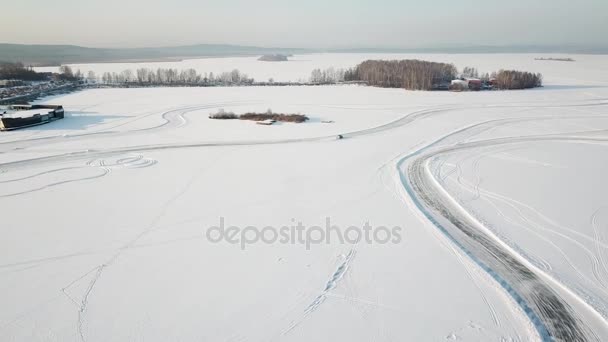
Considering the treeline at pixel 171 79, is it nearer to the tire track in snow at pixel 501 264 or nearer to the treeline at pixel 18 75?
the treeline at pixel 18 75

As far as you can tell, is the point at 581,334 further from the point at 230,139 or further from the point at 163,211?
the point at 230,139

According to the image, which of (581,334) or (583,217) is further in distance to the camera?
(583,217)

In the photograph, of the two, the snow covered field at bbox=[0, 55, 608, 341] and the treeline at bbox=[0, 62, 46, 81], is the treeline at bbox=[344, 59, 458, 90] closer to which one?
the snow covered field at bbox=[0, 55, 608, 341]

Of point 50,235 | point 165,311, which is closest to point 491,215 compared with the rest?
point 165,311

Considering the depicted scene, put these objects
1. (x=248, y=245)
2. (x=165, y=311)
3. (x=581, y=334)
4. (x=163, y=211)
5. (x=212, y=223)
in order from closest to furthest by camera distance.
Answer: (x=581, y=334) < (x=165, y=311) < (x=248, y=245) < (x=212, y=223) < (x=163, y=211)

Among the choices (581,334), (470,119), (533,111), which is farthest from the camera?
(533,111)

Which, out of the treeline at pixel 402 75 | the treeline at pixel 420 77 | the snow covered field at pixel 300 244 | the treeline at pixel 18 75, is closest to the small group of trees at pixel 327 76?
the treeline at pixel 420 77

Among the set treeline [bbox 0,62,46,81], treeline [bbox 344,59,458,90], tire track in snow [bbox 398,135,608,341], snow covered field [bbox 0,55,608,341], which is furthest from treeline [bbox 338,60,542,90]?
treeline [bbox 0,62,46,81]
